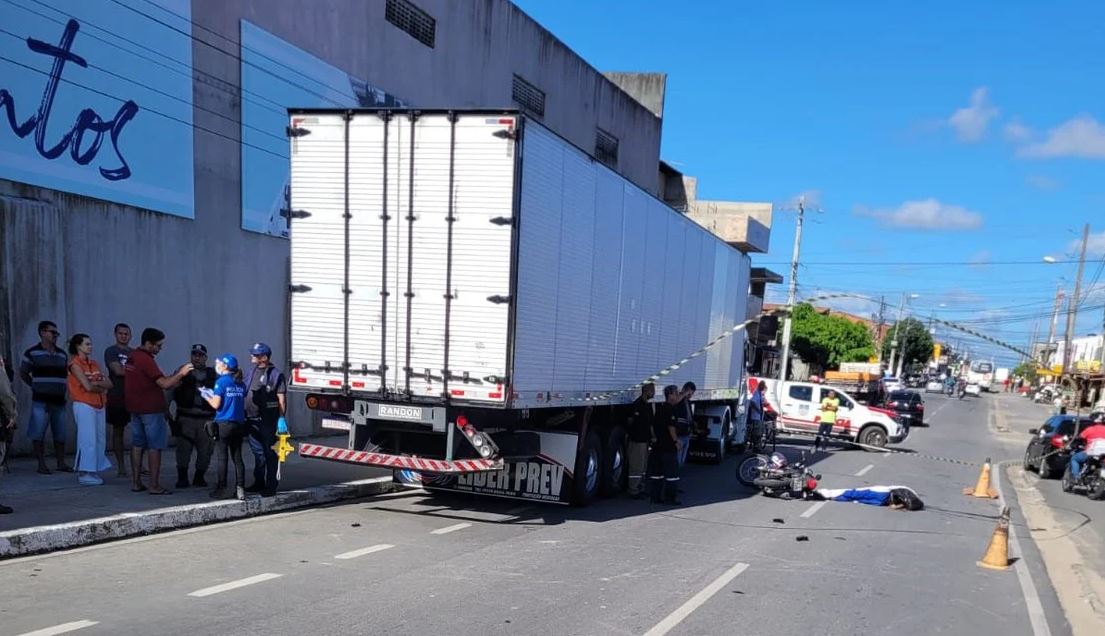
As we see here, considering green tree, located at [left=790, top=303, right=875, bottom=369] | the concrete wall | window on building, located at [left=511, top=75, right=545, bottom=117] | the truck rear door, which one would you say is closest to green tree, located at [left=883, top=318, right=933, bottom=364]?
green tree, located at [left=790, top=303, right=875, bottom=369]

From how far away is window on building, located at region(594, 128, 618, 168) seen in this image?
2748cm

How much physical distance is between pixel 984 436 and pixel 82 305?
31602 mm

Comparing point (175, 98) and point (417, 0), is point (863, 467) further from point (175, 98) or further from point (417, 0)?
point (175, 98)

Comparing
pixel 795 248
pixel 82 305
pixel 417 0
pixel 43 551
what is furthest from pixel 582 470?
pixel 795 248

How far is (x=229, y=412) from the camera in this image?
9.01 m

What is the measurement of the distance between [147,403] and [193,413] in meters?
0.49

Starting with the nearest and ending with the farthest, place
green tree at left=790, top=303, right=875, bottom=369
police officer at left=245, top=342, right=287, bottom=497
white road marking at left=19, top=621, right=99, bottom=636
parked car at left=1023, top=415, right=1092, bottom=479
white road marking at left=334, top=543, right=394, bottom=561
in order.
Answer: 1. white road marking at left=19, top=621, right=99, bottom=636
2. white road marking at left=334, top=543, right=394, bottom=561
3. police officer at left=245, top=342, right=287, bottom=497
4. parked car at left=1023, top=415, right=1092, bottom=479
5. green tree at left=790, top=303, right=875, bottom=369

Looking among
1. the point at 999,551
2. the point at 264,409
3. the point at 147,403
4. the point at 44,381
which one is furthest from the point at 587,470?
the point at 44,381

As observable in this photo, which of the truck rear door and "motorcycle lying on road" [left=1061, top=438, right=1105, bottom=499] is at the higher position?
the truck rear door

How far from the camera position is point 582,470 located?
1048 centimetres

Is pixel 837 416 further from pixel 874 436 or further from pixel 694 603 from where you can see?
pixel 694 603

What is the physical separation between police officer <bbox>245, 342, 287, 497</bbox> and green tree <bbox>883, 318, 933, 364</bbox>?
302ft

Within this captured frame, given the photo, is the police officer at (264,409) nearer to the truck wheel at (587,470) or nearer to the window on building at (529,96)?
the truck wheel at (587,470)

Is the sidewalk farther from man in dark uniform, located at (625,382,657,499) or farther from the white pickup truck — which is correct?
the white pickup truck
